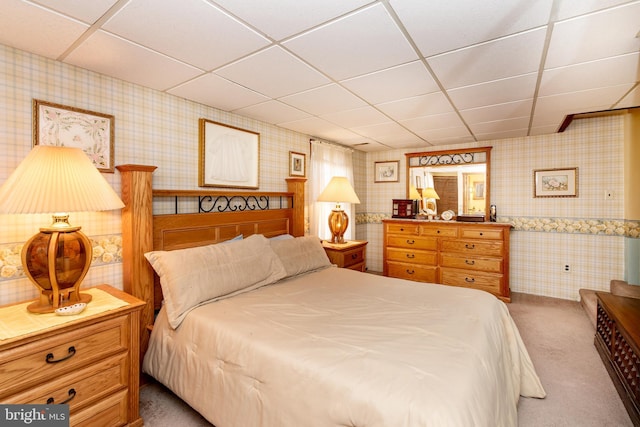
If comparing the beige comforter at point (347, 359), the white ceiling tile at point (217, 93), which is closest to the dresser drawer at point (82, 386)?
the beige comforter at point (347, 359)

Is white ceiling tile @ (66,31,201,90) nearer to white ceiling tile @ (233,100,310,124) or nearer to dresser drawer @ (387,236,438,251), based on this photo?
white ceiling tile @ (233,100,310,124)

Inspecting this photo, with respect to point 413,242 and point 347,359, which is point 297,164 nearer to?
point 413,242

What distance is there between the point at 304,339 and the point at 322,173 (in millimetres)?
2977

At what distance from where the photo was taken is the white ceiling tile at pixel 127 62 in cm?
173

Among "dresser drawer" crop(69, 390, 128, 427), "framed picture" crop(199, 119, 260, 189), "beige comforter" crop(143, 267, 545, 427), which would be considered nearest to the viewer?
"beige comforter" crop(143, 267, 545, 427)

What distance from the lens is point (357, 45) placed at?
174 centimetres

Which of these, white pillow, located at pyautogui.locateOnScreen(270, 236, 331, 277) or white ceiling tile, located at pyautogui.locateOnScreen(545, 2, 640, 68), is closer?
white ceiling tile, located at pyautogui.locateOnScreen(545, 2, 640, 68)

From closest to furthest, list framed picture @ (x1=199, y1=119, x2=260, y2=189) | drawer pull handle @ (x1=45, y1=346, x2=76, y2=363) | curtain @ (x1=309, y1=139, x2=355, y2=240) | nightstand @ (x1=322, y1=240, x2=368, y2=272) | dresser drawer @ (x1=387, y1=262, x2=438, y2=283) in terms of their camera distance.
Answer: drawer pull handle @ (x1=45, y1=346, x2=76, y2=363) → framed picture @ (x1=199, y1=119, x2=260, y2=189) → nightstand @ (x1=322, y1=240, x2=368, y2=272) → curtain @ (x1=309, y1=139, x2=355, y2=240) → dresser drawer @ (x1=387, y1=262, x2=438, y2=283)

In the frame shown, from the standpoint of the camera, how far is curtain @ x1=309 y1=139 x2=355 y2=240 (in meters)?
4.07

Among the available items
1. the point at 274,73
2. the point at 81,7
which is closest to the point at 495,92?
the point at 274,73

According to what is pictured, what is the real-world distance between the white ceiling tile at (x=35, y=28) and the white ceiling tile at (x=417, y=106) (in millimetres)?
2237

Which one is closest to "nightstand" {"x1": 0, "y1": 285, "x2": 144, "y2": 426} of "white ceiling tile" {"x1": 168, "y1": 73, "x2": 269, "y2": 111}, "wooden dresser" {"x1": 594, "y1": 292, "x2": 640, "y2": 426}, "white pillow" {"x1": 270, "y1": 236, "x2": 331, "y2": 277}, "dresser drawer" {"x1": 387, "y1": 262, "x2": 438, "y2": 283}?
"white pillow" {"x1": 270, "y1": 236, "x2": 331, "y2": 277}

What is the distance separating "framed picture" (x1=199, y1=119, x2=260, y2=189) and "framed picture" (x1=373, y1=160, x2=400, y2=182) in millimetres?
2726

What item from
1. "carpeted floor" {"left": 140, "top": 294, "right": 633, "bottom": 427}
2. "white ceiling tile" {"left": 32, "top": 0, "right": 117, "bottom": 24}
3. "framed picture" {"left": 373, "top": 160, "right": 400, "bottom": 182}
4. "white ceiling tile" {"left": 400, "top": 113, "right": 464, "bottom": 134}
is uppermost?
"white ceiling tile" {"left": 400, "top": 113, "right": 464, "bottom": 134}
